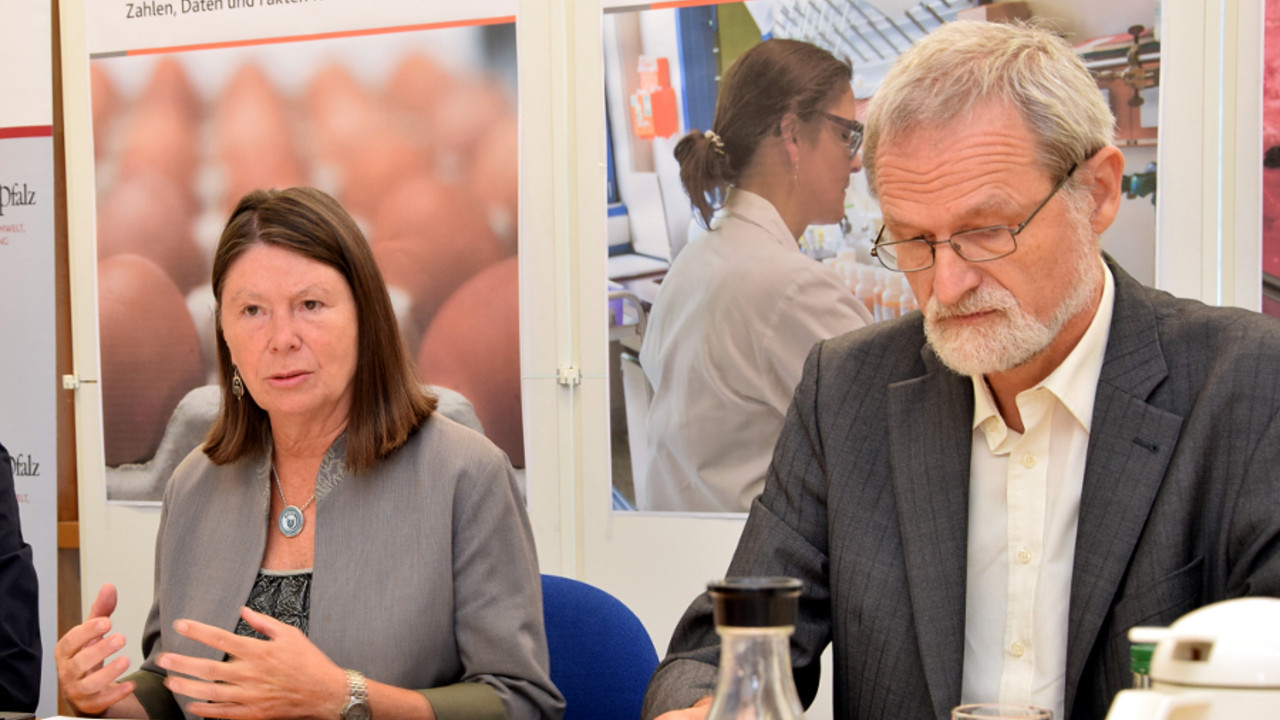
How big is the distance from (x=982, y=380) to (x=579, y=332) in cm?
157

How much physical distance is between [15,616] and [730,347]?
5.26 ft

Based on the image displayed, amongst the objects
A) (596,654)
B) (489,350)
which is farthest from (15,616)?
(489,350)

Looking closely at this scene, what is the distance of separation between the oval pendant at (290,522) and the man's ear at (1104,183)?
4.33ft

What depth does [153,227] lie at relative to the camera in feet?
10.8

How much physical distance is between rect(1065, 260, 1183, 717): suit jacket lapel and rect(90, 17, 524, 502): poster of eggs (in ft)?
6.01

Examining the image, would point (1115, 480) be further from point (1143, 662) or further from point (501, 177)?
point (501, 177)

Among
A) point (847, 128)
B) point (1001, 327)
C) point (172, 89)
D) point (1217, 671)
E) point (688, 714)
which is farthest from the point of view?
point (172, 89)

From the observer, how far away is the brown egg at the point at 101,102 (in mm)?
3299

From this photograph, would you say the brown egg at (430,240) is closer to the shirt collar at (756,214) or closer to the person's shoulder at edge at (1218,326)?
the shirt collar at (756,214)

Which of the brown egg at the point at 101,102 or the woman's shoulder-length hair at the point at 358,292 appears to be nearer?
the woman's shoulder-length hair at the point at 358,292

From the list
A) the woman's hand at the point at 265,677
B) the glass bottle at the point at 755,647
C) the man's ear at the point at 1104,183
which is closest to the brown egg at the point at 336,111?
the woman's hand at the point at 265,677

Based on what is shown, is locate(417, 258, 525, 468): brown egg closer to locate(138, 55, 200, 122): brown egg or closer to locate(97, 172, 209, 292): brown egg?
locate(97, 172, 209, 292): brown egg

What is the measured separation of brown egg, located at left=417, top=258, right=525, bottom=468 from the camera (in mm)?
2977

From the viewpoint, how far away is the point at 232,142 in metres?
3.21
